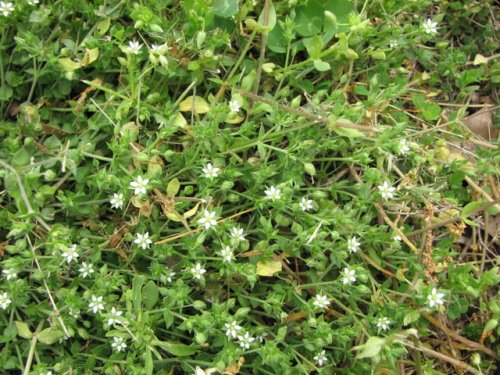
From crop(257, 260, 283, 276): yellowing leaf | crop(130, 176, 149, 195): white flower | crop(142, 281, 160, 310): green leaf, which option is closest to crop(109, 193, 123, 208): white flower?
crop(130, 176, 149, 195): white flower

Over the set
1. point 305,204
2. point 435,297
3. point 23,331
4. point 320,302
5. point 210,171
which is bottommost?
point 435,297

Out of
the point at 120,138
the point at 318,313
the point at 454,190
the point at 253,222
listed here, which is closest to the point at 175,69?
the point at 120,138

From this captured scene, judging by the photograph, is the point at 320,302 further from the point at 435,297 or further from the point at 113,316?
the point at 113,316

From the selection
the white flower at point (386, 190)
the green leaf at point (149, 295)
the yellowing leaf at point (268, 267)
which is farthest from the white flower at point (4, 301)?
the white flower at point (386, 190)

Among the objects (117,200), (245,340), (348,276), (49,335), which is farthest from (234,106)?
(49,335)

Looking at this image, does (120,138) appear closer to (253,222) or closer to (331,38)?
(253,222)

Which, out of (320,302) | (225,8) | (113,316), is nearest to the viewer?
(113,316)

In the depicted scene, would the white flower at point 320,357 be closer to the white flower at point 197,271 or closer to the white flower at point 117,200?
the white flower at point 197,271
